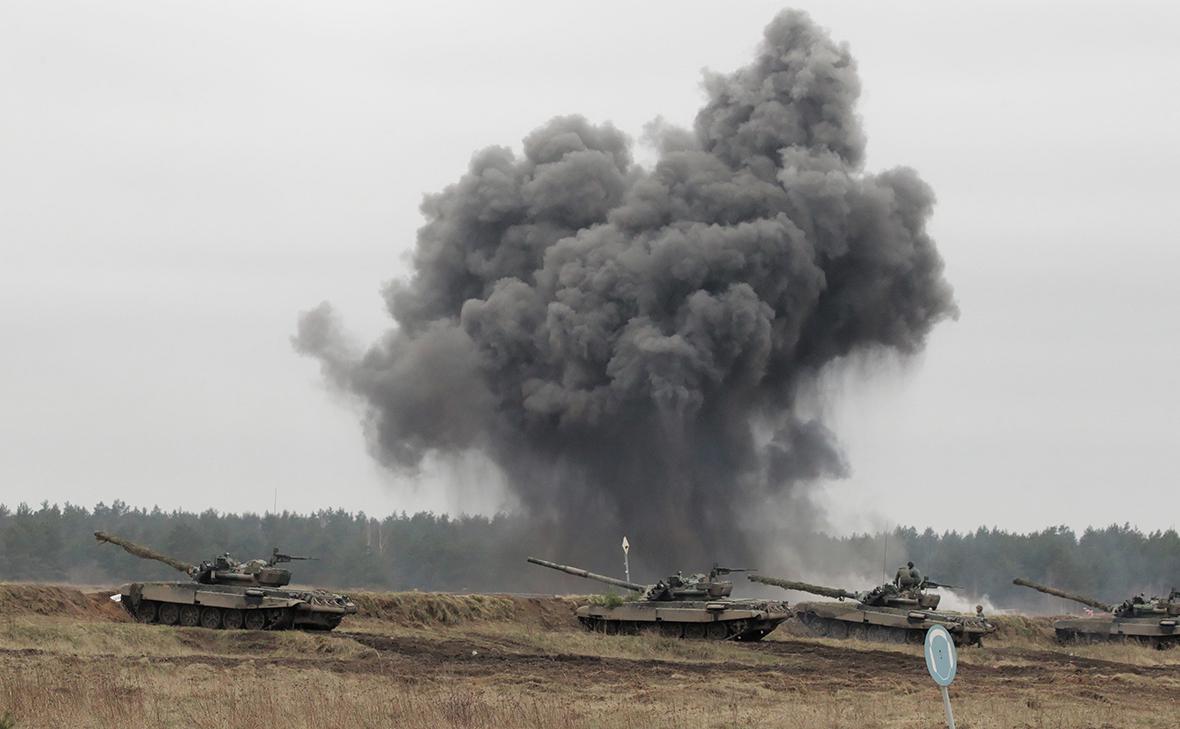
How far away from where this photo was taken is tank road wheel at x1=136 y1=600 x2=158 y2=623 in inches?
1510

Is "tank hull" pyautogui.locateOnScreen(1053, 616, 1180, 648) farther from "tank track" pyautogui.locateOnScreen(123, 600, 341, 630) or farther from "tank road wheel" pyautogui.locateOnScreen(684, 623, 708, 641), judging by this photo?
"tank track" pyautogui.locateOnScreen(123, 600, 341, 630)

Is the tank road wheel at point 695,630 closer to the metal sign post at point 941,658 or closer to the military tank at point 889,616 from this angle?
the military tank at point 889,616

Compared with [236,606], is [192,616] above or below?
below

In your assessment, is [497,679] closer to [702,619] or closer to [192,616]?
[702,619]

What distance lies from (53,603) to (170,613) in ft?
9.73

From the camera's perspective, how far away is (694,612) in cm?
3853

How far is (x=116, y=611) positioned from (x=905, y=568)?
68.3 ft

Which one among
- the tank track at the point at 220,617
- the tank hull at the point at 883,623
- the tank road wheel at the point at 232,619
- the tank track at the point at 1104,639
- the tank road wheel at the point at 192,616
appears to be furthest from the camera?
the tank track at the point at 1104,639

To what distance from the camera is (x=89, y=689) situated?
2094 cm

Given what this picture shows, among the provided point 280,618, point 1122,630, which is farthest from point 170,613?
point 1122,630

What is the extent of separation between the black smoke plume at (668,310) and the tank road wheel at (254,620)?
2261 centimetres

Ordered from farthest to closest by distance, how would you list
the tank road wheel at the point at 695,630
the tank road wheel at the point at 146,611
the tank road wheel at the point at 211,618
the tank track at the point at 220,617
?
the tank road wheel at the point at 695,630 → the tank road wheel at the point at 146,611 → the tank road wheel at the point at 211,618 → the tank track at the point at 220,617

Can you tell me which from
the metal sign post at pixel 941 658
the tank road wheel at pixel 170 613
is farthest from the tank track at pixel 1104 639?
the metal sign post at pixel 941 658

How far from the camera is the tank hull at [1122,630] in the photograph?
146ft
